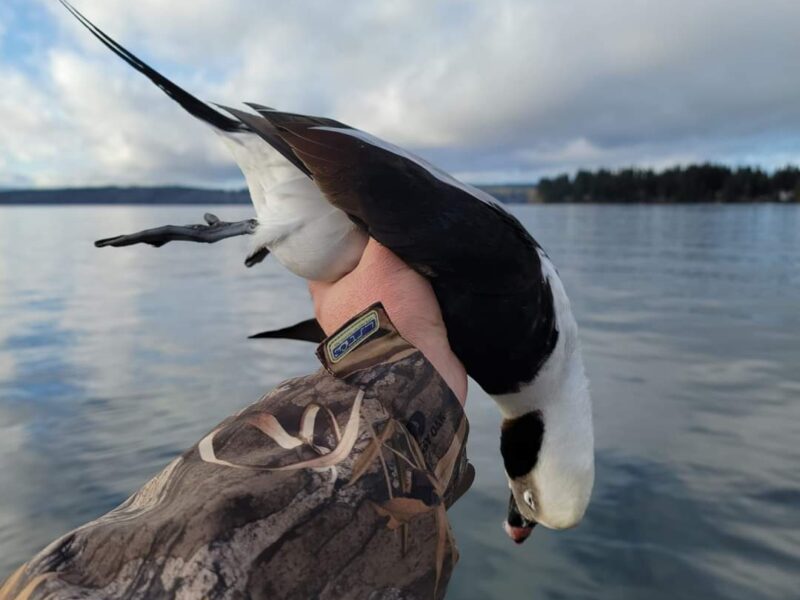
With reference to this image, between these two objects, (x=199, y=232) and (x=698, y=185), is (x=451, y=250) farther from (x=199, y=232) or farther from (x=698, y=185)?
(x=698, y=185)

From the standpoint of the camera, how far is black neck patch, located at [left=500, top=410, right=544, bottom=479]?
2.03 meters

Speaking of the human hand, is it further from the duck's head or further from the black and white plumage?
the duck's head

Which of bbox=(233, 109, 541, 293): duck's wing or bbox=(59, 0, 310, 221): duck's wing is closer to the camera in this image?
bbox=(233, 109, 541, 293): duck's wing

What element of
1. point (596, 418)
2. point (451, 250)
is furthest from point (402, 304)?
point (596, 418)

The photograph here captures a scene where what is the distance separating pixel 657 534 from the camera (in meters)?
3.36

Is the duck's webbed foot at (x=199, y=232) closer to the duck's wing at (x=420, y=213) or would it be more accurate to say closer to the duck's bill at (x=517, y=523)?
the duck's wing at (x=420, y=213)

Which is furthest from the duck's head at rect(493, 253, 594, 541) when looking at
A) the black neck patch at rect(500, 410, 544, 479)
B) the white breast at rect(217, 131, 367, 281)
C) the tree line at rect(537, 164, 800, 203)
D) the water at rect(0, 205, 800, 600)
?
the tree line at rect(537, 164, 800, 203)

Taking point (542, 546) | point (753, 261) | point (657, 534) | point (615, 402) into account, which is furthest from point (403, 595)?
point (753, 261)

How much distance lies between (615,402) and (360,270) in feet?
13.4

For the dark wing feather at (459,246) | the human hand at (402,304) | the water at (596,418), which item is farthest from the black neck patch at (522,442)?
the water at (596,418)

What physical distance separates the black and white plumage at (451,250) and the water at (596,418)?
1184 mm

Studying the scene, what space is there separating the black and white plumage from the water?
1184 millimetres

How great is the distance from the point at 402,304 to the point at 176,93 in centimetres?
108

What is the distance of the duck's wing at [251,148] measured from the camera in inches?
80.2
